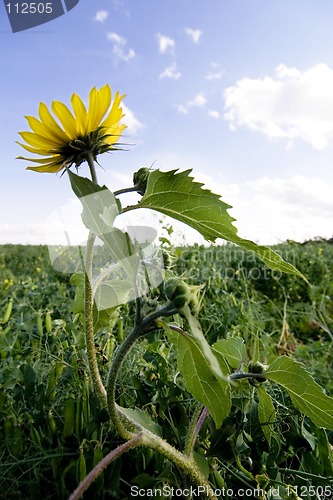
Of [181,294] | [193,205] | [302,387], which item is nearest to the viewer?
[181,294]

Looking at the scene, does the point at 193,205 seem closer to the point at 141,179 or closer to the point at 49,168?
the point at 141,179

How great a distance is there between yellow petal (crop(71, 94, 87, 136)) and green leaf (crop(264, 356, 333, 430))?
0.50m

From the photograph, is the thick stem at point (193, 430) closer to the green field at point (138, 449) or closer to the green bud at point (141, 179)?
the green field at point (138, 449)

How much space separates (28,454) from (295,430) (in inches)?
23.8

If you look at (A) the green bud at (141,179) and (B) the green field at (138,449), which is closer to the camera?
(A) the green bud at (141,179)

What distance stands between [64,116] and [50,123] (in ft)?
0.08

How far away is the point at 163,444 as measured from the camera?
0.73 m

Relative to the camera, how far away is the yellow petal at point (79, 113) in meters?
0.74

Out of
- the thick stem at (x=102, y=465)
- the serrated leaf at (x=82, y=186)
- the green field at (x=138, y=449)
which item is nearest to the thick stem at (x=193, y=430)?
the green field at (x=138, y=449)

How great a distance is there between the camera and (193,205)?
0.70 meters

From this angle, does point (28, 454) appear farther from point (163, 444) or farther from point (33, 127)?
point (33, 127)

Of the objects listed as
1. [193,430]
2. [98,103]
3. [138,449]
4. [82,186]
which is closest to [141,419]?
[193,430]

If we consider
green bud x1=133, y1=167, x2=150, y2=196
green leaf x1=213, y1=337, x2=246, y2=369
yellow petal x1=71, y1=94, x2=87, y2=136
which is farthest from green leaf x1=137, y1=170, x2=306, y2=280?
green leaf x1=213, y1=337, x2=246, y2=369

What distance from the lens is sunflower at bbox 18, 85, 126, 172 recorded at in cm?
74
